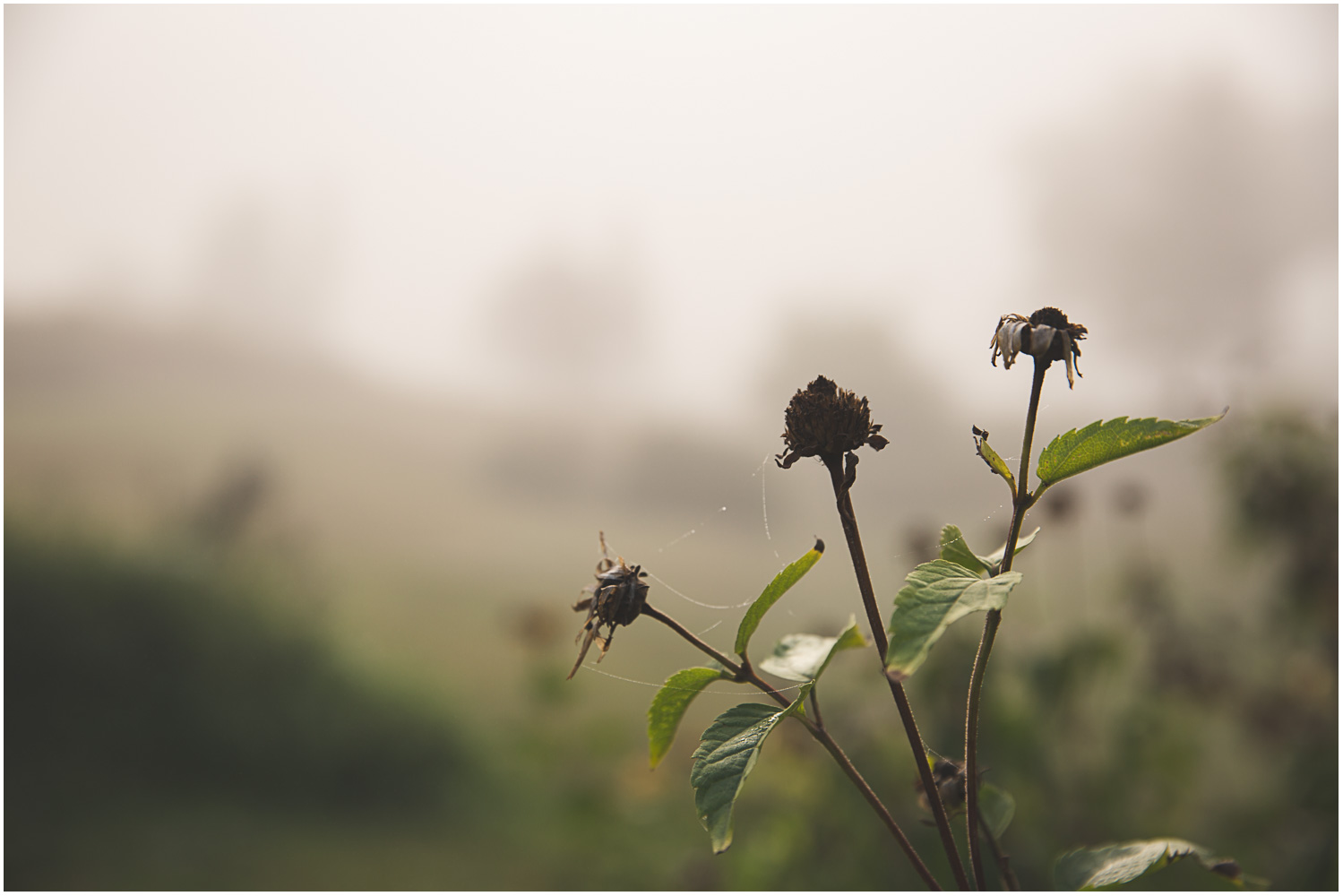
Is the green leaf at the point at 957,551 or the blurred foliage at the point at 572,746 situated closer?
the green leaf at the point at 957,551

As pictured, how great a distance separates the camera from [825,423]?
0.26 m

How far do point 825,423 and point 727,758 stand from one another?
0.13 m

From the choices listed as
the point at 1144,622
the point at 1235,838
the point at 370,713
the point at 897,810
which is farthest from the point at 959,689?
the point at 370,713

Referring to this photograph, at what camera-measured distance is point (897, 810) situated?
3.42ft

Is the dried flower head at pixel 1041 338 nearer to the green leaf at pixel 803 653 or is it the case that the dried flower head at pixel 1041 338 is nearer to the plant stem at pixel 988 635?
the plant stem at pixel 988 635

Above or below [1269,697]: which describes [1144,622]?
above

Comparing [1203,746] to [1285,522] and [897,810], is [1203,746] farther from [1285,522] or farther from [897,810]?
[897,810]

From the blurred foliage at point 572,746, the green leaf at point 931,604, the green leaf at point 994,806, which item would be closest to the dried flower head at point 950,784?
the green leaf at point 994,806

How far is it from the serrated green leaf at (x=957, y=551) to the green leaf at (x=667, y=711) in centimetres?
11

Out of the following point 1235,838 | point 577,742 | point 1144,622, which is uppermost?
point 1144,622

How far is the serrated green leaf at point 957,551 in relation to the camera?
0.25 meters

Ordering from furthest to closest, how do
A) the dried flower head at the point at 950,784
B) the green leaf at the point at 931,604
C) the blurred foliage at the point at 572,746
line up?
the blurred foliage at the point at 572,746
the dried flower head at the point at 950,784
the green leaf at the point at 931,604

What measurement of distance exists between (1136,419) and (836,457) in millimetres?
99

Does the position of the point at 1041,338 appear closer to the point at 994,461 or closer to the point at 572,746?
the point at 994,461
